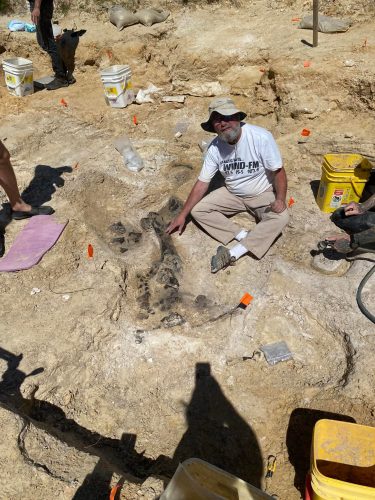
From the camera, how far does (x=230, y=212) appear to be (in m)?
5.15

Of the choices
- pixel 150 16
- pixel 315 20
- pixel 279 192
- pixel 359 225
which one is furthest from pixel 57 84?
pixel 359 225

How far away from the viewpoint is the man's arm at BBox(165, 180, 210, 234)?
478cm

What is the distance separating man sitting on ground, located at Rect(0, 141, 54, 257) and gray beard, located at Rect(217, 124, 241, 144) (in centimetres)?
259

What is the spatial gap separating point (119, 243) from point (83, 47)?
5.70 m

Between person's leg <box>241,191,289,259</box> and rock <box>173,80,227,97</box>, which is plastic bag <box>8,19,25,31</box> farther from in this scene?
person's leg <box>241,191,289,259</box>

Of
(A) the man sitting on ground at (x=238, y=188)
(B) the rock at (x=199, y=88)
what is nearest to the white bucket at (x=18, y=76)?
(B) the rock at (x=199, y=88)

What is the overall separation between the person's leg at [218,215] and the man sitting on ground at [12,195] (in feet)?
6.89

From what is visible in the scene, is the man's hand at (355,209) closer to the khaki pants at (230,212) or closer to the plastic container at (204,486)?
the khaki pants at (230,212)

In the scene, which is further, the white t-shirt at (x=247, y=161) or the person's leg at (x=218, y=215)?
the person's leg at (x=218, y=215)

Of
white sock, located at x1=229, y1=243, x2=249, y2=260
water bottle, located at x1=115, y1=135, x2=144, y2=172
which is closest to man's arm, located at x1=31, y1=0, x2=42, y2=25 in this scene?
water bottle, located at x1=115, y1=135, x2=144, y2=172

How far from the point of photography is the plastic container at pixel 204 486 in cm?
201

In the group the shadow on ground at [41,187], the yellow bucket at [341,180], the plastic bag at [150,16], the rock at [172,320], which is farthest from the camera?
the plastic bag at [150,16]

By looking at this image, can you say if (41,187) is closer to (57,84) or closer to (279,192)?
(279,192)

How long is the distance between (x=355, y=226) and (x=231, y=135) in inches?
72.1
